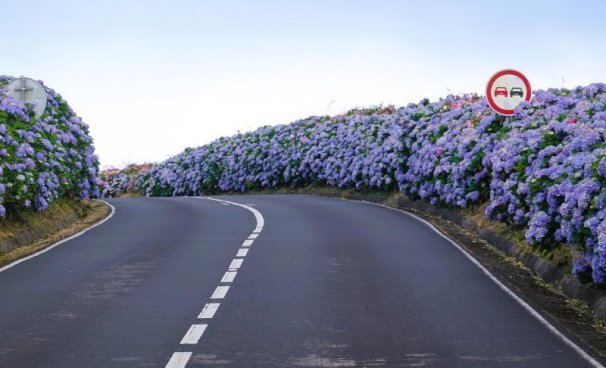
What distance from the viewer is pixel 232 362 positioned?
8.02 meters

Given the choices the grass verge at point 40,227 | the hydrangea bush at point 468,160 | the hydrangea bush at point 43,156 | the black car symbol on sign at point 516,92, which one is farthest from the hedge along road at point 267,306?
the black car symbol on sign at point 516,92

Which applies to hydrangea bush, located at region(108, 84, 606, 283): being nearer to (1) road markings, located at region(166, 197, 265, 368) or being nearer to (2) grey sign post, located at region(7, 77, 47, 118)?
(1) road markings, located at region(166, 197, 265, 368)

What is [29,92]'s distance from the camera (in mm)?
23625

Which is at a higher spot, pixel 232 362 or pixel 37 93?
pixel 37 93

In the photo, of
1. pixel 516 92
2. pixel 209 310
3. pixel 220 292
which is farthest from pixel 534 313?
pixel 516 92

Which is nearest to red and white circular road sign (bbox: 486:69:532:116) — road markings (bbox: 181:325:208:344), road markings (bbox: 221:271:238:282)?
road markings (bbox: 221:271:238:282)

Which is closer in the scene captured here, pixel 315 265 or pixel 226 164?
pixel 315 265

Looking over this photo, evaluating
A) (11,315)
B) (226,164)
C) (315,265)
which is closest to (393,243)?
(315,265)

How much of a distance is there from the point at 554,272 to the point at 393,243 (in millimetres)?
4161

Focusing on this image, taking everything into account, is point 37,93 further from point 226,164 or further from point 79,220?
point 226,164

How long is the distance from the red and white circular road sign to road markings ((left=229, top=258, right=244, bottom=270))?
328 inches

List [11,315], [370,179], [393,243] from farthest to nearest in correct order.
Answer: [370,179], [393,243], [11,315]

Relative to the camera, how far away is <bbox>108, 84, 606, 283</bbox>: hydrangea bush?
12.7 metres

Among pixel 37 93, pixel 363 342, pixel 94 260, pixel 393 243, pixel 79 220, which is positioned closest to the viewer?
pixel 363 342
